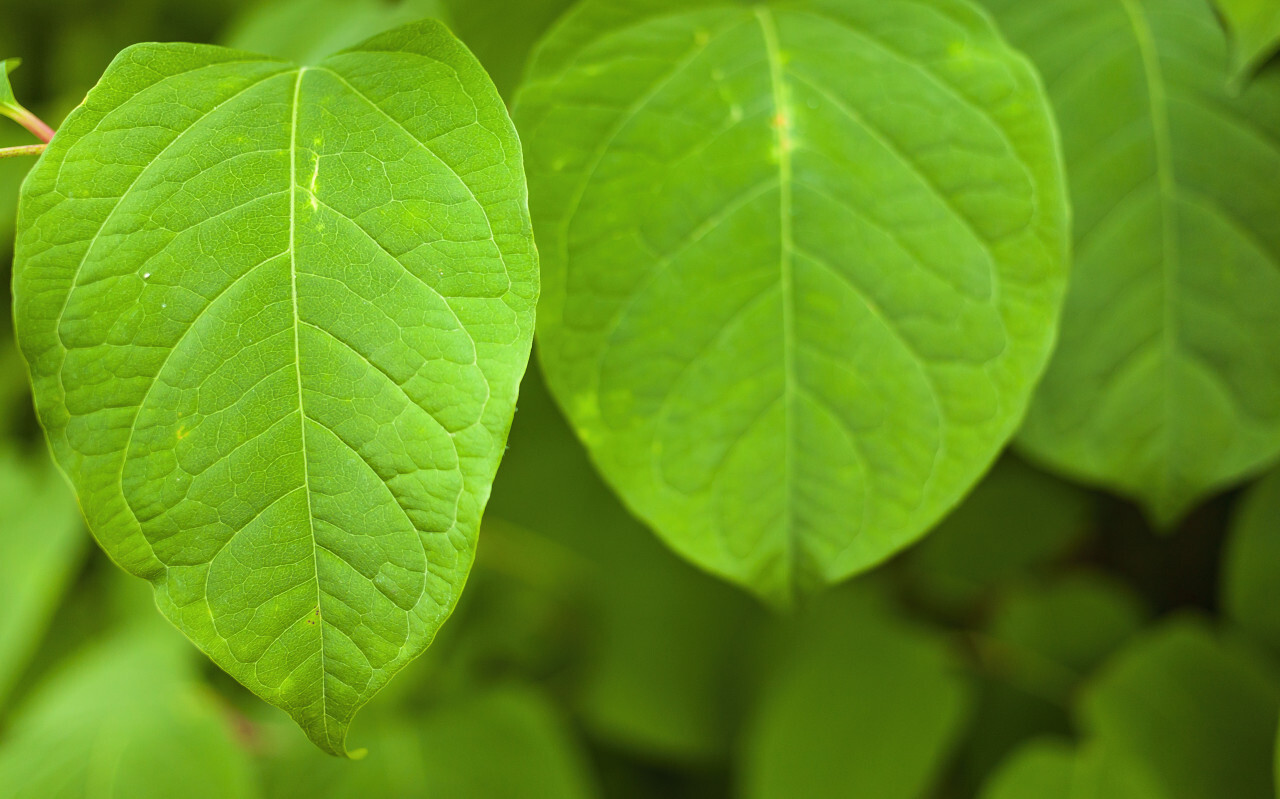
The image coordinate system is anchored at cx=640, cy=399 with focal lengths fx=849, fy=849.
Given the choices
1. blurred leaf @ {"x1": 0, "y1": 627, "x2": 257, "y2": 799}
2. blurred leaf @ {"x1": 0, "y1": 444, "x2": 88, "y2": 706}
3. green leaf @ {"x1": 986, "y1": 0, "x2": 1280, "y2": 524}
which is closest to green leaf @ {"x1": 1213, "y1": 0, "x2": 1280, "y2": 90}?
green leaf @ {"x1": 986, "y1": 0, "x2": 1280, "y2": 524}

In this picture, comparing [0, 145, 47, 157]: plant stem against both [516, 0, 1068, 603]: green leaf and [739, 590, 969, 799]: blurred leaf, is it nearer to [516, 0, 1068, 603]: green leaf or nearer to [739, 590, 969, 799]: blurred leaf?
[516, 0, 1068, 603]: green leaf

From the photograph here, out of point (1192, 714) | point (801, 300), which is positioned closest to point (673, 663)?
point (1192, 714)

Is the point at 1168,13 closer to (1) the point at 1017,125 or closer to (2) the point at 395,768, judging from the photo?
(1) the point at 1017,125

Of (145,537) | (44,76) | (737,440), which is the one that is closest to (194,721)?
(145,537)

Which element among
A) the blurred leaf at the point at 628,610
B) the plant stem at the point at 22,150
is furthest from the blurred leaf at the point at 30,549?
the plant stem at the point at 22,150

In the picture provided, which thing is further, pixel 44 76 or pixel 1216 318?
pixel 44 76

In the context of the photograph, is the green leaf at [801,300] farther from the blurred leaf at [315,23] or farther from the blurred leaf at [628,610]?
the blurred leaf at [628,610]
